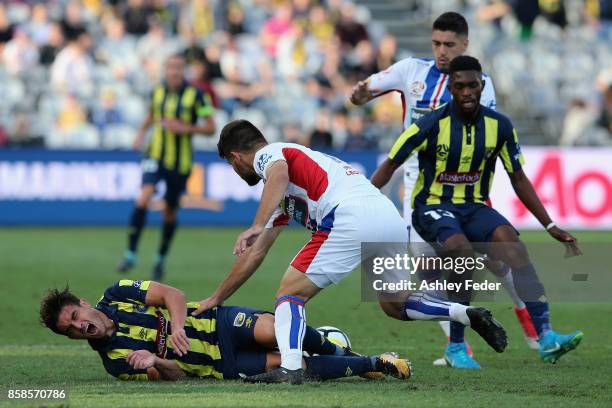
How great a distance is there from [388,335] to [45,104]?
37.8ft

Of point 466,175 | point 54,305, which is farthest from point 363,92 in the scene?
point 54,305

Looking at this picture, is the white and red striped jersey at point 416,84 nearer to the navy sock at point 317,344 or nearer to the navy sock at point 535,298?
the navy sock at point 535,298

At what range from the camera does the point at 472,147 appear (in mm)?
7988

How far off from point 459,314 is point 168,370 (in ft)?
5.54

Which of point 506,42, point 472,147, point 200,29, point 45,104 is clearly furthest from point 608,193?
point 472,147

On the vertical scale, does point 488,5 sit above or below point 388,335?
above

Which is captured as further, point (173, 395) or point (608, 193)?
point (608, 193)

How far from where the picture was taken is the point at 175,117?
14312 millimetres

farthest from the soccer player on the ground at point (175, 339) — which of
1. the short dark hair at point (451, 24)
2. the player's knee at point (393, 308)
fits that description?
the short dark hair at point (451, 24)

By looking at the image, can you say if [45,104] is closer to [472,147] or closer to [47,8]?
[47,8]

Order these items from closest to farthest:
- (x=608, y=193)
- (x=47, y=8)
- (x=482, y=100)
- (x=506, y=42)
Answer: (x=482, y=100)
(x=608, y=193)
(x=47, y=8)
(x=506, y=42)

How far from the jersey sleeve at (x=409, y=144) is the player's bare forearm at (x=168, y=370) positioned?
6.46ft

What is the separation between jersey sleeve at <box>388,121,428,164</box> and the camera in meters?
7.98

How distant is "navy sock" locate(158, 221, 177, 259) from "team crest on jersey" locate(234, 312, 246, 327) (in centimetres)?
685
